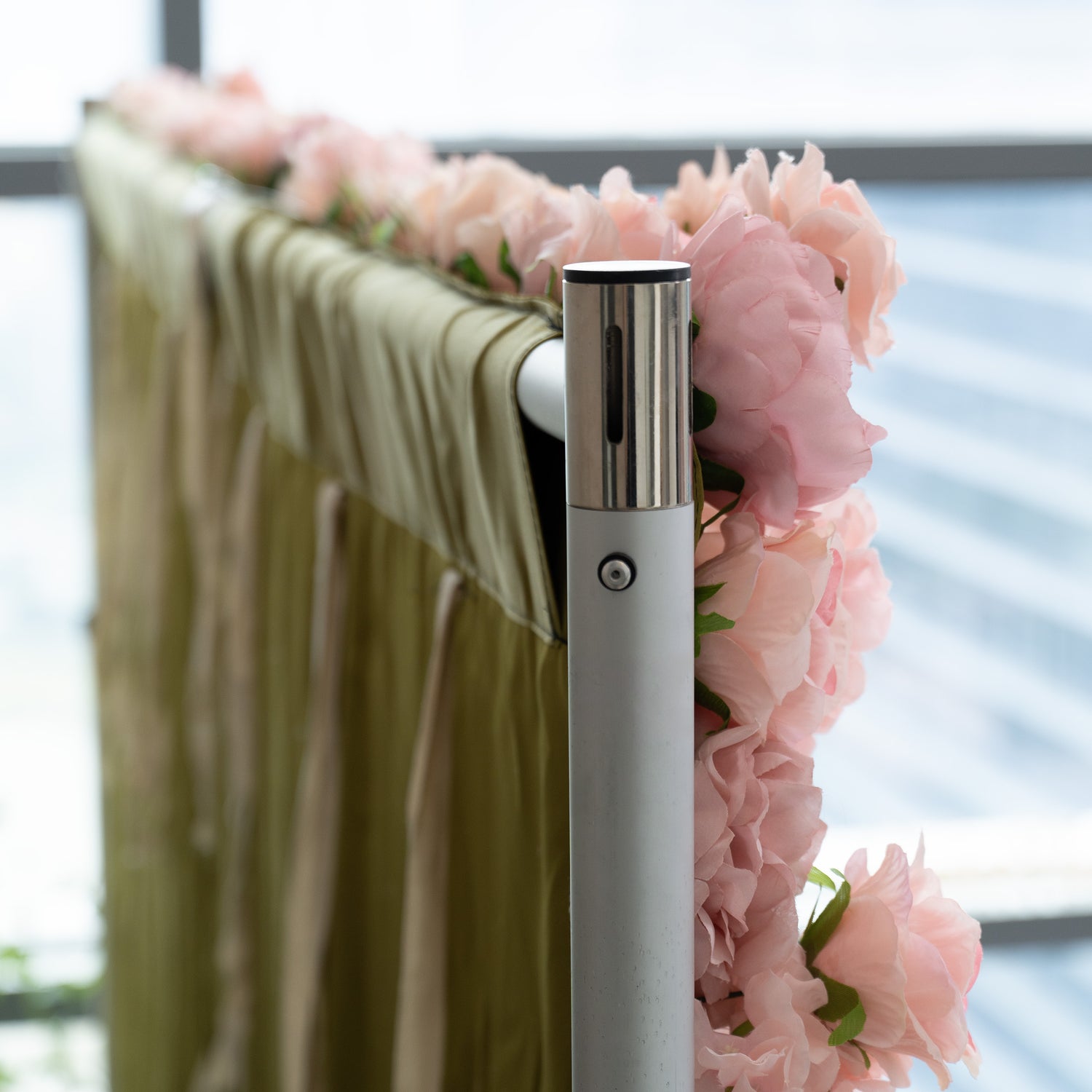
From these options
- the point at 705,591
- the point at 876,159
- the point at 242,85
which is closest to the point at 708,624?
the point at 705,591

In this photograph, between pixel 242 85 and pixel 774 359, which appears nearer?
pixel 774 359

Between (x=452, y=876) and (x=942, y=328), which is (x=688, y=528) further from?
(x=942, y=328)

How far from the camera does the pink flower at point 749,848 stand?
386 millimetres

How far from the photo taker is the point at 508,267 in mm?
508

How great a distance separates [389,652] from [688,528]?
31cm

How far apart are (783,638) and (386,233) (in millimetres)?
333

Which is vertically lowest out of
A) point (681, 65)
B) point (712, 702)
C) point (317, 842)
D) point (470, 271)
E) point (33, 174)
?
point (317, 842)

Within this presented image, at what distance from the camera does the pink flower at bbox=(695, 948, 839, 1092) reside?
38cm

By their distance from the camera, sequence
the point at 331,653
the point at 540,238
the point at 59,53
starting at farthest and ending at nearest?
the point at 59,53
the point at 331,653
the point at 540,238

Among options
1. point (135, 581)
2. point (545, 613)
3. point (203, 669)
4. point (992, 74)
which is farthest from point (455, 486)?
point (992, 74)

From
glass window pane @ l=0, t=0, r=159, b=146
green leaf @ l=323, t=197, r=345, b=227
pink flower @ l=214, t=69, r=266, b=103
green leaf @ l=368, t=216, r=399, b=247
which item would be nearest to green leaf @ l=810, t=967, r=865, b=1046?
green leaf @ l=368, t=216, r=399, b=247

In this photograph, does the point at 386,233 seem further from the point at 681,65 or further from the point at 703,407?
the point at 681,65

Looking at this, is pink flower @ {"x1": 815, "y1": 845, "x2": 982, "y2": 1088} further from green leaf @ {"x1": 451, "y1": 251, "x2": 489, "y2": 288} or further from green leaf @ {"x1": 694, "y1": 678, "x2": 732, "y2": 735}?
green leaf @ {"x1": 451, "y1": 251, "x2": 489, "y2": 288}

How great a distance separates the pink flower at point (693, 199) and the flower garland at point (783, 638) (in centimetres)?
5
